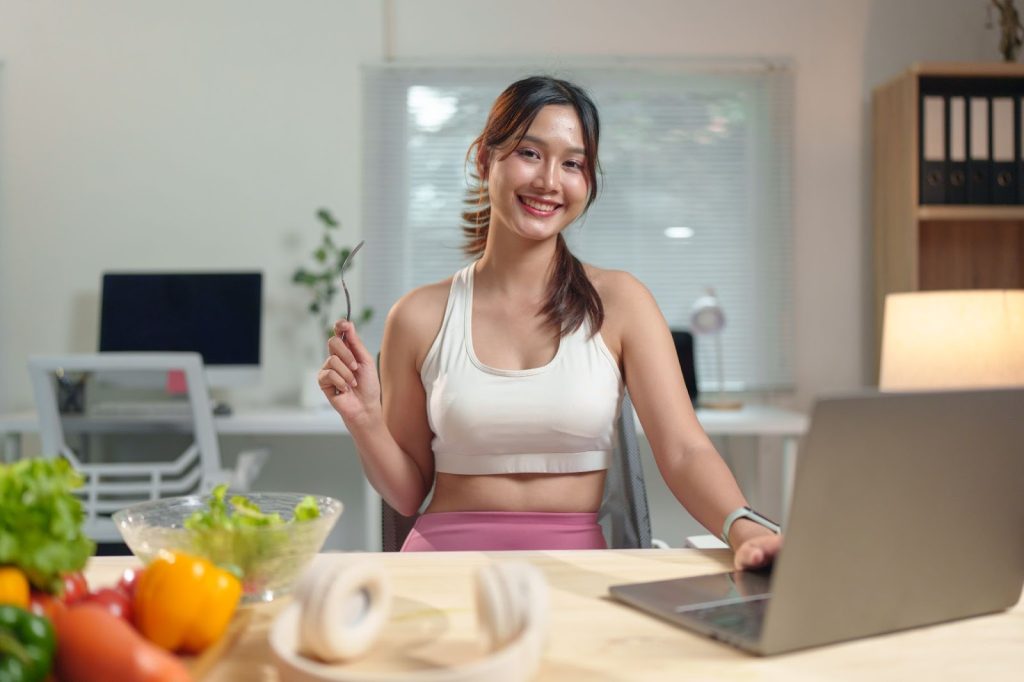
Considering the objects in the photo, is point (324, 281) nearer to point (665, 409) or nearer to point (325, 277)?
point (325, 277)

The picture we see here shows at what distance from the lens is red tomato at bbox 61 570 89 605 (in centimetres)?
72

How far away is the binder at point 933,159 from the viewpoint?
3.09 metres

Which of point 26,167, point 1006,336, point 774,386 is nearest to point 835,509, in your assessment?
point 1006,336

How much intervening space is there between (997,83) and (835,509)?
3.07 m

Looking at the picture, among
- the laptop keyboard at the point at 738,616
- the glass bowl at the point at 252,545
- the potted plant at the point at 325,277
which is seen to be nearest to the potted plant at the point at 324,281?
the potted plant at the point at 325,277

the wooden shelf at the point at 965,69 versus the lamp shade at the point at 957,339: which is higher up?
the wooden shelf at the point at 965,69

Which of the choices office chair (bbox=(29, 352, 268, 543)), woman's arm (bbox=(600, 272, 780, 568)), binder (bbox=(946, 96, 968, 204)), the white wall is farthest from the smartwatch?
the white wall

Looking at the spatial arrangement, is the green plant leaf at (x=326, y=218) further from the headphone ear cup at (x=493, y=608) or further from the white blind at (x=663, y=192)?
the headphone ear cup at (x=493, y=608)

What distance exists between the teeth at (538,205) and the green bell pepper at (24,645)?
1.03 m

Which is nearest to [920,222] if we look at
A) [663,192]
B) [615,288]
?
[663,192]

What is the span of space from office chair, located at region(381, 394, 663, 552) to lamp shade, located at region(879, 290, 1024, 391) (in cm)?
70

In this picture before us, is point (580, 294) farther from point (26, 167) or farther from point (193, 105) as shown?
point (26, 167)

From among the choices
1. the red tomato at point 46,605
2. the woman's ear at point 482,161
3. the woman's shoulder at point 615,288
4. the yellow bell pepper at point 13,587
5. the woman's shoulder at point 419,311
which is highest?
the woman's ear at point 482,161

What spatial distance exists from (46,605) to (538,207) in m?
0.99
